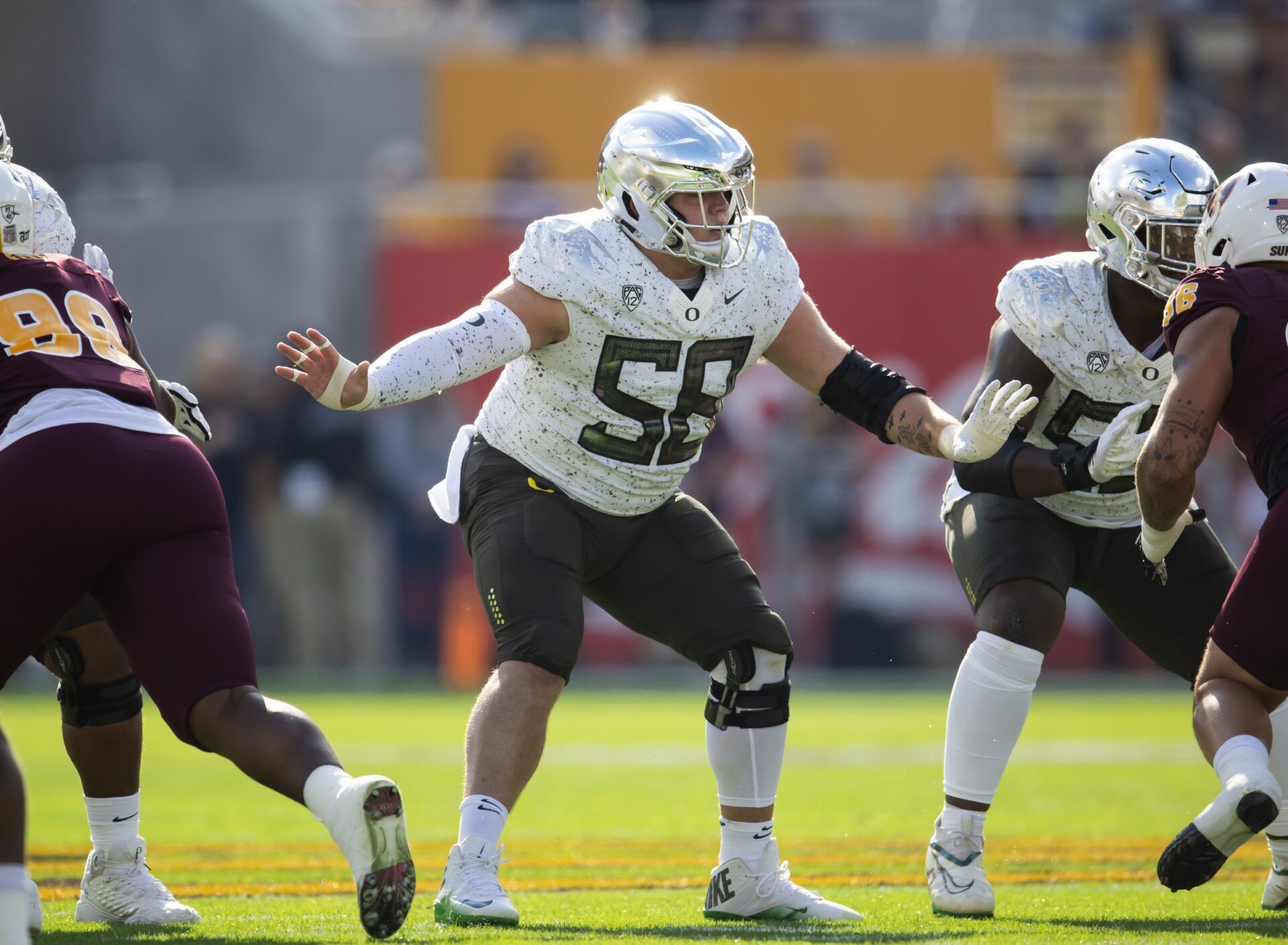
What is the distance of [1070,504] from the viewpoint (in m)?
5.00

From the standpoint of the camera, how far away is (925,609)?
13.0 meters

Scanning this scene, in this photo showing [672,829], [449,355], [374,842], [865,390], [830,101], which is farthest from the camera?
[830,101]

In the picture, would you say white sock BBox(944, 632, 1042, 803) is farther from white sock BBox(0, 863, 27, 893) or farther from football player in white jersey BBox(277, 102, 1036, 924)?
white sock BBox(0, 863, 27, 893)

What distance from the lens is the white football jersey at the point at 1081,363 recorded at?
4.84 meters

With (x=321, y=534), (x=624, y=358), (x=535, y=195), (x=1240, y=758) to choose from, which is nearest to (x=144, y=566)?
(x=624, y=358)

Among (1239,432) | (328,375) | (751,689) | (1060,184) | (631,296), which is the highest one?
(1239,432)

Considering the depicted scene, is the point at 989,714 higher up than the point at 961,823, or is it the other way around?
the point at 989,714

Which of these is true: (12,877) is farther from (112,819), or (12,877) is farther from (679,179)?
(679,179)

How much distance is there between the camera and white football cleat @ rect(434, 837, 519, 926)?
416cm

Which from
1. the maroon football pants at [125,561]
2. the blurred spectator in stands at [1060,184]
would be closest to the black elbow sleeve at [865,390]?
the maroon football pants at [125,561]

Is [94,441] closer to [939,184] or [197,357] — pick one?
[197,357]

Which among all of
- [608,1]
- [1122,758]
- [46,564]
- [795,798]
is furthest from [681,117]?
A: [608,1]

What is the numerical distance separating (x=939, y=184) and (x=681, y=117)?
30.6 ft

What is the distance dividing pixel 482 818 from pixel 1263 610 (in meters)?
1.89
